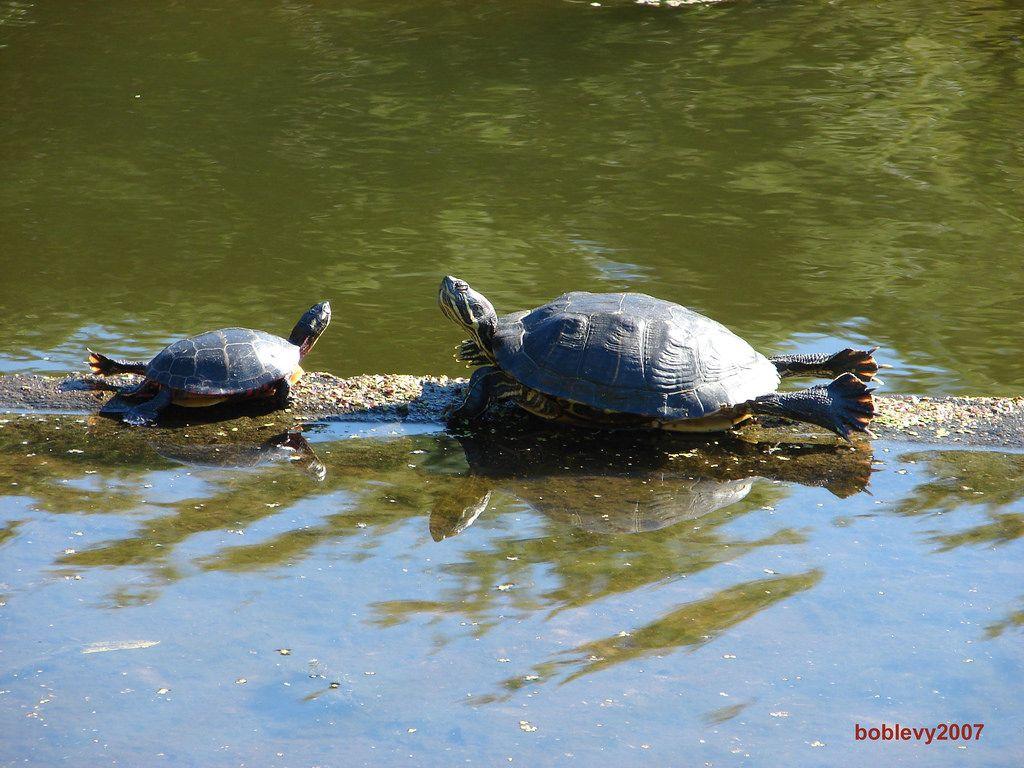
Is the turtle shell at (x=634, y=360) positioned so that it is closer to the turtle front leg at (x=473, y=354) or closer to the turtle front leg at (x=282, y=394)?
the turtle front leg at (x=473, y=354)

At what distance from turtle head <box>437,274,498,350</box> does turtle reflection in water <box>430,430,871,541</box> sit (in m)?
0.50

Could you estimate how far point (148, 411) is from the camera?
5422 millimetres

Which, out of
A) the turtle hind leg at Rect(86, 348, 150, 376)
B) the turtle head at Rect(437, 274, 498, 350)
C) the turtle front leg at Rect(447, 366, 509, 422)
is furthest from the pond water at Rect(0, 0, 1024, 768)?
the turtle head at Rect(437, 274, 498, 350)

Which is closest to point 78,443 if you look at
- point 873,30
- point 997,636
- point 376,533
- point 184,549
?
point 184,549

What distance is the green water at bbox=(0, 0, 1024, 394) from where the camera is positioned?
7.30m

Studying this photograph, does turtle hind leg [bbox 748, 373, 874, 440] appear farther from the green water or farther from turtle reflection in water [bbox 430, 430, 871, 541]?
the green water

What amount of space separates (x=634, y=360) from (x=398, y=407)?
50.4 inches

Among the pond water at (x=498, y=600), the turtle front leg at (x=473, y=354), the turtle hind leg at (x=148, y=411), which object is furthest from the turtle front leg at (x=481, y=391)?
the turtle hind leg at (x=148, y=411)

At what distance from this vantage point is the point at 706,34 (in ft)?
49.4

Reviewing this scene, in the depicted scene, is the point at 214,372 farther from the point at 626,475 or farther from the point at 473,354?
the point at 626,475

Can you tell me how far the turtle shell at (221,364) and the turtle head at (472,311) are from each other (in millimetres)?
877

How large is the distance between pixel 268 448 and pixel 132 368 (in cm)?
103

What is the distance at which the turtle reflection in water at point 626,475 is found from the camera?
4555mm

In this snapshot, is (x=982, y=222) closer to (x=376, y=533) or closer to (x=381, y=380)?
(x=381, y=380)
